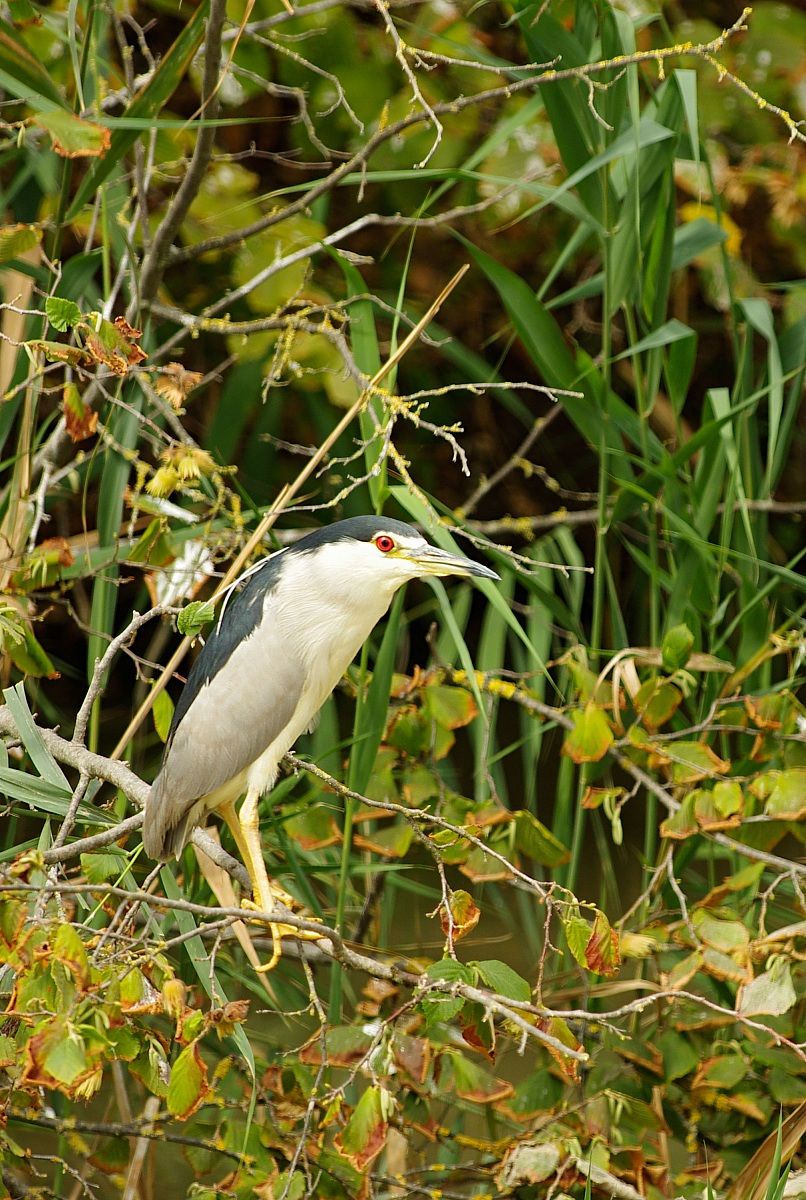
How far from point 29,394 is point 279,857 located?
76 cm

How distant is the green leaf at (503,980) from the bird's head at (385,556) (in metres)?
0.41

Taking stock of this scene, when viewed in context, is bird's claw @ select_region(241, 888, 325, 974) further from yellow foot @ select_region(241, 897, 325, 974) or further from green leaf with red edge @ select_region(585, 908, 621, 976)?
green leaf with red edge @ select_region(585, 908, 621, 976)

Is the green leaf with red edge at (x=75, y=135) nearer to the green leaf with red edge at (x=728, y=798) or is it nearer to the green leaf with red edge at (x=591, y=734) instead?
the green leaf with red edge at (x=591, y=734)

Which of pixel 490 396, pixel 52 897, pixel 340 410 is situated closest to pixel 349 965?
pixel 52 897

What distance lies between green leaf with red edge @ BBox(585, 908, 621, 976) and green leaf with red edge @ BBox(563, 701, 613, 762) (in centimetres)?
50

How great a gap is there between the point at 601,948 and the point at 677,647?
0.57 m

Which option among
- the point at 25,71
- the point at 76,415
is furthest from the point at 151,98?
the point at 76,415

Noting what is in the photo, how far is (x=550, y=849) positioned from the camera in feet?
5.70


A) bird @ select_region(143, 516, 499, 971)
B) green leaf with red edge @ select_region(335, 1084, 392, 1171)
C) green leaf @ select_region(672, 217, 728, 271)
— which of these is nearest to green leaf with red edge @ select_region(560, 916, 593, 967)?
green leaf with red edge @ select_region(335, 1084, 392, 1171)

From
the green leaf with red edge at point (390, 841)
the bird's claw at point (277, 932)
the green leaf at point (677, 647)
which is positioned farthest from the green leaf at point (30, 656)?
the green leaf at point (677, 647)

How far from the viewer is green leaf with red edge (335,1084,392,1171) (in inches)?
50.5

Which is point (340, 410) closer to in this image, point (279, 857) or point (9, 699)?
point (279, 857)

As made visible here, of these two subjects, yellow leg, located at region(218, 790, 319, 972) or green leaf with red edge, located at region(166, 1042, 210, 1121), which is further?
yellow leg, located at region(218, 790, 319, 972)

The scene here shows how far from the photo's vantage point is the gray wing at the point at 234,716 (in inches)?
56.8
